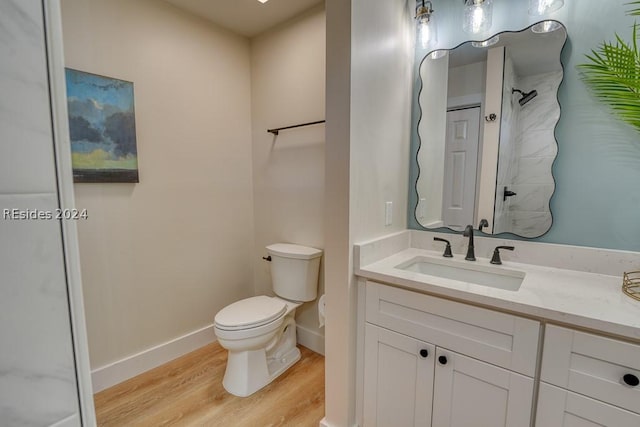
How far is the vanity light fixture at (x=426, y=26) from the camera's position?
60.9 inches

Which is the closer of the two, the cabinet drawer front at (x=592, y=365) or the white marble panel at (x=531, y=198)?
the cabinet drawer front at (x=592, y=365)

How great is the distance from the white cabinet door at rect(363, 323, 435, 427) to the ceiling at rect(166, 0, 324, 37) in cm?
208

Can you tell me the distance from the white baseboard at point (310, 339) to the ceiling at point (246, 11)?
2.33m

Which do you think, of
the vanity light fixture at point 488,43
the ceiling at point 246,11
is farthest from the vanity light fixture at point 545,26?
the ceiling at point 246,11

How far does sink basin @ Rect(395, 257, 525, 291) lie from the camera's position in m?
1.38

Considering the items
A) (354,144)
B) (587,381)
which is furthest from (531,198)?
(354,144)

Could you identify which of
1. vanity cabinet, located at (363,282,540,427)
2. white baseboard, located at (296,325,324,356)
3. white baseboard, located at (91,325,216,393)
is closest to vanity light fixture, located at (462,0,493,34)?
vanity cabinet, located at (363,282,540,427)

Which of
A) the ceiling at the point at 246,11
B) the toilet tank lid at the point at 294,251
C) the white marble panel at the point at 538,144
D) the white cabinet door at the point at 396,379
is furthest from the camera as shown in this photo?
the toilet tank lid at the point at 294,251

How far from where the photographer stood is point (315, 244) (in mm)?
2195

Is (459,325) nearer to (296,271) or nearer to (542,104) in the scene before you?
(542,104)

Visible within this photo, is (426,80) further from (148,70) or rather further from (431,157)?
(148,70)

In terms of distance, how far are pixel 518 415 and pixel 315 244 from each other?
1441 mm

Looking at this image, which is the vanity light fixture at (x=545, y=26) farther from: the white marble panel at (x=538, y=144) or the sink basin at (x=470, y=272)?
the sink basin at (x=470, y=272)

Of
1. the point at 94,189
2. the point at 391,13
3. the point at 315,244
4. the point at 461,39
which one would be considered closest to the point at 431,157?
the point at 461,39
